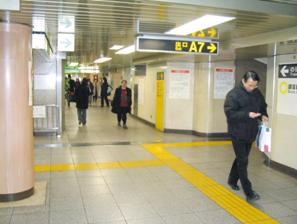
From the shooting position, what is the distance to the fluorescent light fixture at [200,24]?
440 cm

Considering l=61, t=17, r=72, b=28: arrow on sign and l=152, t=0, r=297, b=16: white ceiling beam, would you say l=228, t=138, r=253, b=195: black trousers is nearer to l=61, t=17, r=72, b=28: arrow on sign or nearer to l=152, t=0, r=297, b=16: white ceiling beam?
l=152, t=0, r=297, b=16: white ceiling beam

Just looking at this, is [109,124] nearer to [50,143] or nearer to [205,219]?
[50,143]

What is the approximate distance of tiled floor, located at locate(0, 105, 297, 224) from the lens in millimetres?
3883

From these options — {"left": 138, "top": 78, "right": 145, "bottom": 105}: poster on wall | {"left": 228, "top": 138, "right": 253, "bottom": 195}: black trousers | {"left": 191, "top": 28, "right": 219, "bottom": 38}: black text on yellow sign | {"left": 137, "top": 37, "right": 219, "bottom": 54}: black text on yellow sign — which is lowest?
{"left": 228, "top": 138, "right": 253, "bottom": 195}: black trousers

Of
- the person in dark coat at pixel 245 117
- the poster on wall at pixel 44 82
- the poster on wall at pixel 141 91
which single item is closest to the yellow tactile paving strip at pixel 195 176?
the person in dark coat at pixel 245 117

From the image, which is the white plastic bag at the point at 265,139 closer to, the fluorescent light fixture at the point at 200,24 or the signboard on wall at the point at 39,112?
the fluorescent light fixture at the point at 200,24

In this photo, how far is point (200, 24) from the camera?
486 cm

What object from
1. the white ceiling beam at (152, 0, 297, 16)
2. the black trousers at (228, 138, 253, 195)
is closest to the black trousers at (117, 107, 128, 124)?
the black trousers at (228, 138, 253, 195)

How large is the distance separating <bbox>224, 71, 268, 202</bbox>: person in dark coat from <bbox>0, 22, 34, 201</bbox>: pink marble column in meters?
2.66

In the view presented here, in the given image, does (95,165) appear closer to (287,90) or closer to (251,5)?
(287,90)

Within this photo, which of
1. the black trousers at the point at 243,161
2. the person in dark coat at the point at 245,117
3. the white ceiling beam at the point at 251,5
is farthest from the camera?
the black trousers at the point at 243,161

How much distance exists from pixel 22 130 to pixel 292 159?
4.31m

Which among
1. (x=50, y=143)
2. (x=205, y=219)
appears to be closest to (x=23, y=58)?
(x=205, y=219)

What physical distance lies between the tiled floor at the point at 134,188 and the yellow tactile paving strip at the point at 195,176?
66mm
